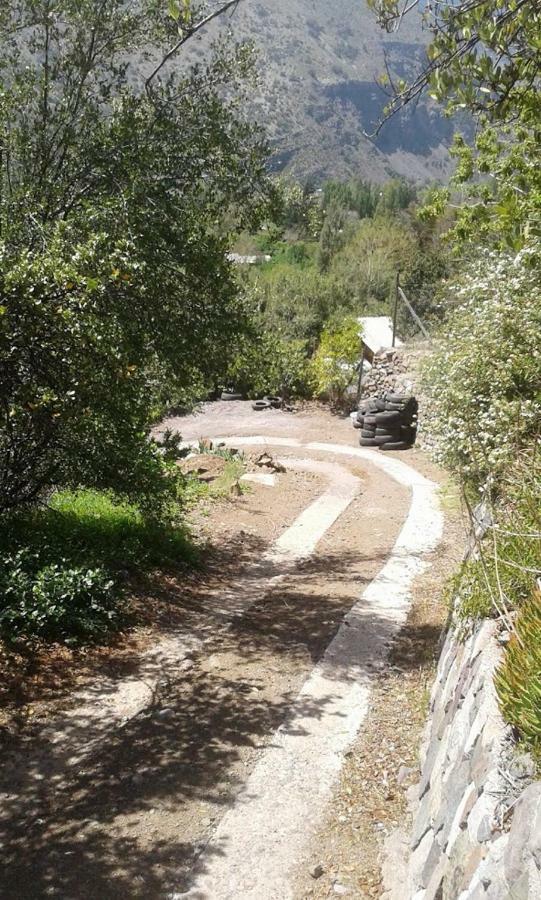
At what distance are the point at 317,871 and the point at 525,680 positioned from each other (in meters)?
2.66

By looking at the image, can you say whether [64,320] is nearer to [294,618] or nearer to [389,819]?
[389,819]

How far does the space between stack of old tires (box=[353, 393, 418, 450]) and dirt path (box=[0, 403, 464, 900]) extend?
37.3 ft

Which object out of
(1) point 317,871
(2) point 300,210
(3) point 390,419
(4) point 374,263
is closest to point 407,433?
(3) point 390,419

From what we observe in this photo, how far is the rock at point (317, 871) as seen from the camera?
4933 millimetres

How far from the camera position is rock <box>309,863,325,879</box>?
4933 millimetres

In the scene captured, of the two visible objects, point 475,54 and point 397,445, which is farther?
point 397,445

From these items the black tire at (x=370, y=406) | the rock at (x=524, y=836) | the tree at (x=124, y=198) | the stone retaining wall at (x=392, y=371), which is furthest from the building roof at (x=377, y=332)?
the rock at (x=524, y=836)

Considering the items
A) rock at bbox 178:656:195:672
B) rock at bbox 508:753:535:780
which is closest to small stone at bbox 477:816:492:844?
rock at bbox 508:753:535:780

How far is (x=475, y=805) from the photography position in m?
3.26

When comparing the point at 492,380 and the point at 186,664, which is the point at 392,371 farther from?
the point at 186,664

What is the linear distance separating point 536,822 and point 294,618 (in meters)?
7.45

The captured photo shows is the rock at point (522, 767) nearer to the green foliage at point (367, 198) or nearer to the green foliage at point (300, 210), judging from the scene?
the green foliage at point (300, 210)

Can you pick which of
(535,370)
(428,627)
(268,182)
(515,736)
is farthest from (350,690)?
(268,182)

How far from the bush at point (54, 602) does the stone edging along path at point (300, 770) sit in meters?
2.52
